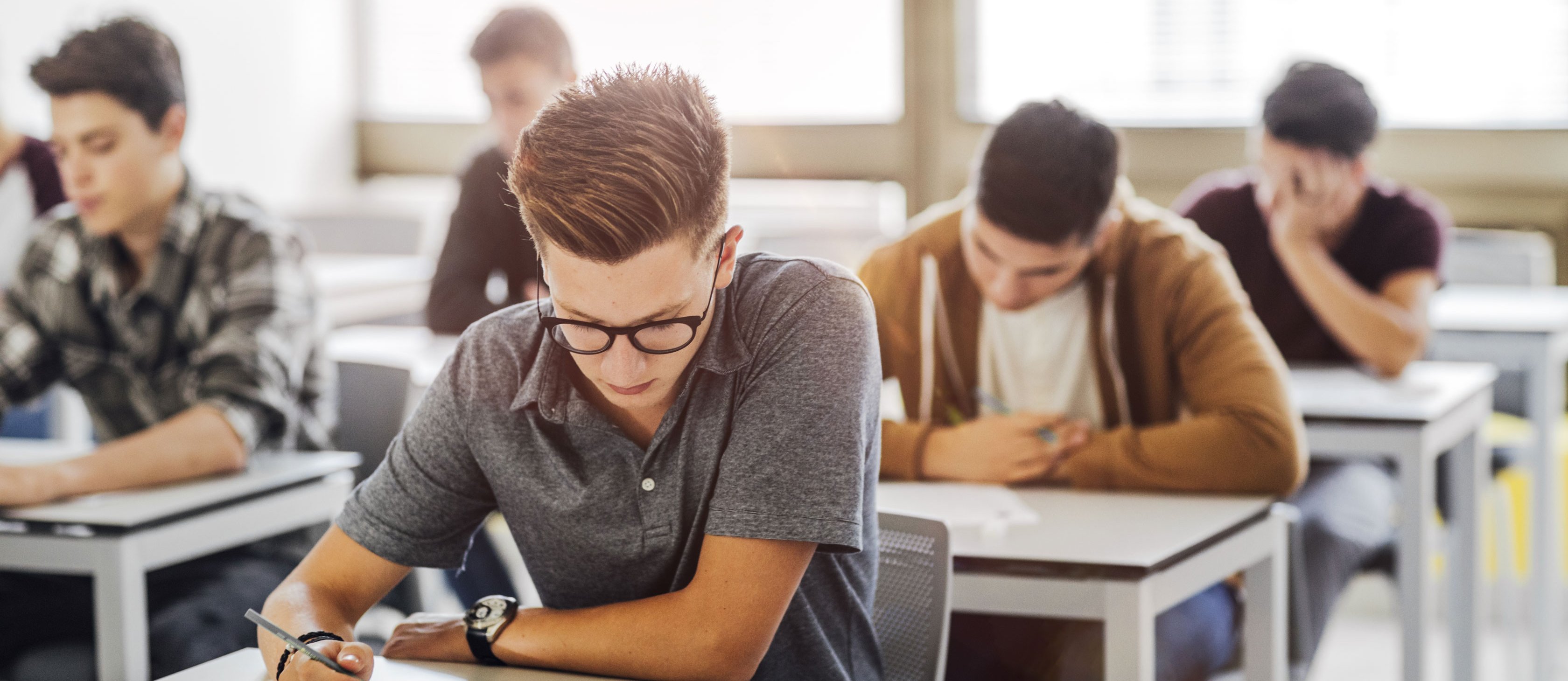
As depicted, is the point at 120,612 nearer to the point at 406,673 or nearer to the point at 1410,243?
the point at 406,673

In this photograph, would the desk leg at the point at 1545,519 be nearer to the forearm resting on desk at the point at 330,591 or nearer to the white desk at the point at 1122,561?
the white desk at the point at 1122,561

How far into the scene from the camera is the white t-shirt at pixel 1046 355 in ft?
7.06

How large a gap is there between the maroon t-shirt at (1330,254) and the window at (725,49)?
2.01 meters

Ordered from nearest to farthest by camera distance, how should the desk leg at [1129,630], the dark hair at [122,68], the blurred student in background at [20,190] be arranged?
A: the desk leg at [1129,630]
the dark hair at [122,68]
the blurred student in background at [20,190]

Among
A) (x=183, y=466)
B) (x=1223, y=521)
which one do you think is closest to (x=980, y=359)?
(x=1223, y=521)

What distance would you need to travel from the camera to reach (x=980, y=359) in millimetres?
2176

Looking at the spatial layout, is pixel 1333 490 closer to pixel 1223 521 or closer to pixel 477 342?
pixel 1223 521

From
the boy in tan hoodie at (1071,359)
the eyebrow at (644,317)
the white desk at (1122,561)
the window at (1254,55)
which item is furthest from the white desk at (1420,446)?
the eyebrow at (644,317)

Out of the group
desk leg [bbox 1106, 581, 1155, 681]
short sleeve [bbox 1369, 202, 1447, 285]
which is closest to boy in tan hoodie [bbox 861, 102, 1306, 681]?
desk leg [bbox 1106, 581, 1155, 681]

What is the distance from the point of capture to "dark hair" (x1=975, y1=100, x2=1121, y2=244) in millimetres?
1866

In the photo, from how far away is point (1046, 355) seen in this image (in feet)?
7.10

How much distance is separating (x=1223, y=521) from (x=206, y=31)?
4.32m

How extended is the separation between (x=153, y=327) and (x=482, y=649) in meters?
1.20

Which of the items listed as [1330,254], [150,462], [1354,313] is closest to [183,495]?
[150,462]
